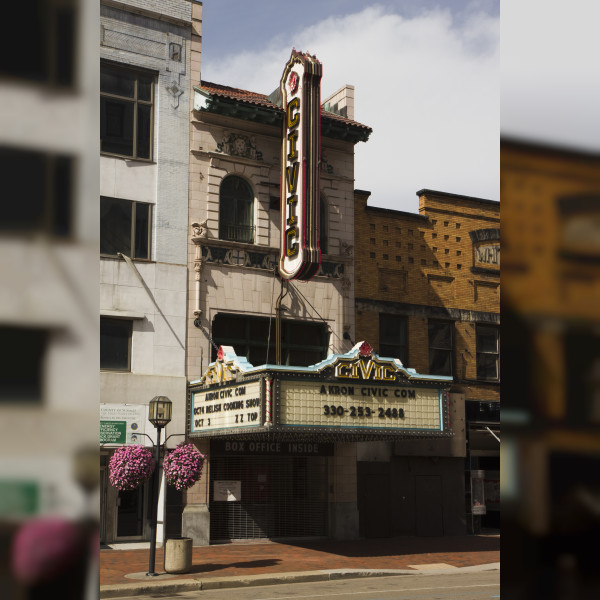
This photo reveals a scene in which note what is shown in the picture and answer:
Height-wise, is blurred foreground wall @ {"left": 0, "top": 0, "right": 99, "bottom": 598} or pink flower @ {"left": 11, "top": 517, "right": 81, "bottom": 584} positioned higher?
blurred foreground wall @ {"left": 0, "top": 0, "right": 99, "bottom": 598}

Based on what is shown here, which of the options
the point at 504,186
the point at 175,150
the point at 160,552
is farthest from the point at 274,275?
the point at 504,186

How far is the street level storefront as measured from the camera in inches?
891

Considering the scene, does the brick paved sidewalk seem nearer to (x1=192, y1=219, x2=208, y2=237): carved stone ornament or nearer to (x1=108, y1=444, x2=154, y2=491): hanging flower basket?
(x1=108, y1=444, x2=154, y2=491): hanging flower basket

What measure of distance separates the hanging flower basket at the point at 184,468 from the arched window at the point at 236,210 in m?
9.39

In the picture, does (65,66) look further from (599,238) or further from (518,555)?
(518,555)

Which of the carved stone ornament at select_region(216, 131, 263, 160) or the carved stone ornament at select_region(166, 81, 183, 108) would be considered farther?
the carved stone ornament at select_region(216, 131, 263, 160)

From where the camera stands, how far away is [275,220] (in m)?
28.3

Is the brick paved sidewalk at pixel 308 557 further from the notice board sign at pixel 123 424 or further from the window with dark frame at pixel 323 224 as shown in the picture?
the window with dark frame at pixel 323 224

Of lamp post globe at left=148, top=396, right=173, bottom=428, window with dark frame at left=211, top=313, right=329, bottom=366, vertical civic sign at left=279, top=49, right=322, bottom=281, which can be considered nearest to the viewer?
lamp post globe at left=148, top=396, right=173, bottom=428

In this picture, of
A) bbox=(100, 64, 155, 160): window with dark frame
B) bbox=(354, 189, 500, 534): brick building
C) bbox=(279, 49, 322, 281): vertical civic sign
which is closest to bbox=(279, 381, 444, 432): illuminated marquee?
bbox=(279, 49, 322, 281): vertical civic sign

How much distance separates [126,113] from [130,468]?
1250cm

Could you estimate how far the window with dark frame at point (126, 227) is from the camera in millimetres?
25797

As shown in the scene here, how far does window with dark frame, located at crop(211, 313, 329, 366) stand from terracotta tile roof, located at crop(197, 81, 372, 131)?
7249 millimetres

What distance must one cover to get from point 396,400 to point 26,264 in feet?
76.0
